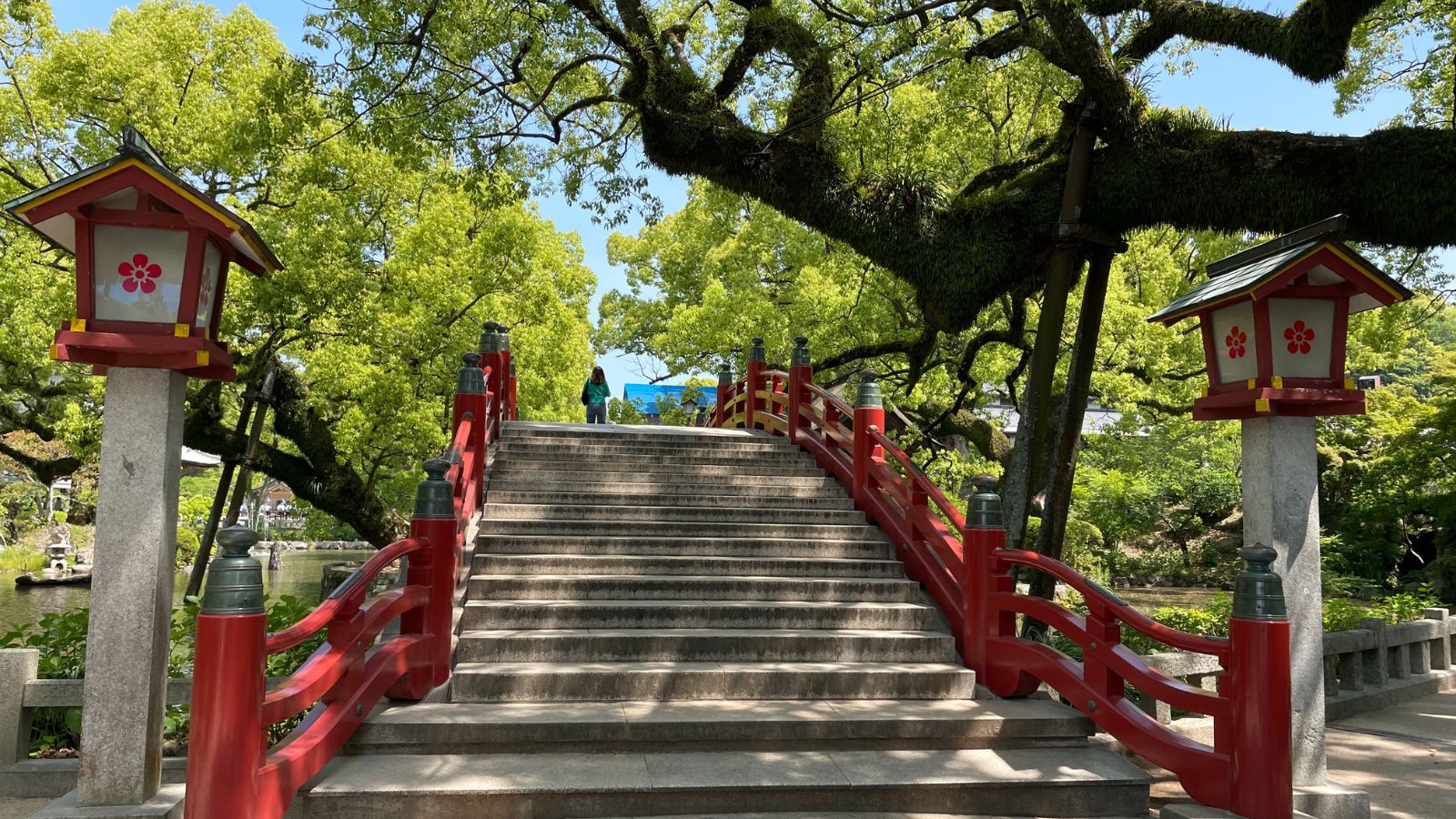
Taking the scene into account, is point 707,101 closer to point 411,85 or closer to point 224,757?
point 411,85

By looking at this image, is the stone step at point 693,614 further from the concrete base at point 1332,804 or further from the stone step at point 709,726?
the concrete base at point 1332,804

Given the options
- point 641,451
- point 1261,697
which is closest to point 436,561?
point 641,451

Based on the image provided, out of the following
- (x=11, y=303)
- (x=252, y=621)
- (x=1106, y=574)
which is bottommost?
(x=1106, y=574)

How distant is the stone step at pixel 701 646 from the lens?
232 inches

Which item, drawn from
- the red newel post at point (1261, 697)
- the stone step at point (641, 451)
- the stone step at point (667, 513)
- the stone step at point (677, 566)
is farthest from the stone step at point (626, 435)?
the red newel post at point (1261, 697)

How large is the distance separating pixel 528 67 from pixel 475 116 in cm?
104

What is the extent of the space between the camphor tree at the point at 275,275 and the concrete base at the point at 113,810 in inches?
448

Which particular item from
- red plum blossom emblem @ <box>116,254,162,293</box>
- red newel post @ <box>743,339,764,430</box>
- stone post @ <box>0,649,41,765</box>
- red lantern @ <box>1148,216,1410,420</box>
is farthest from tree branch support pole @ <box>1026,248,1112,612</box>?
stone post @ <box>0,649,41,765</box>

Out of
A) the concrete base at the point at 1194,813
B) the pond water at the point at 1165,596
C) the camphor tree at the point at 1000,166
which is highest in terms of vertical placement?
the camphor tree at the point at 1000,166

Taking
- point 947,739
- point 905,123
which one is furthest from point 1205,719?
point 905,123

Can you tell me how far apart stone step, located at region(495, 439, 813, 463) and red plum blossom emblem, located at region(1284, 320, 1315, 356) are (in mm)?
5898

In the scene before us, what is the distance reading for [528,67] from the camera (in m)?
10.9

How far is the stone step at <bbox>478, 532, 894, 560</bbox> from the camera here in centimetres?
734

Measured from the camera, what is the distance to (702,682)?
5.66 metres
